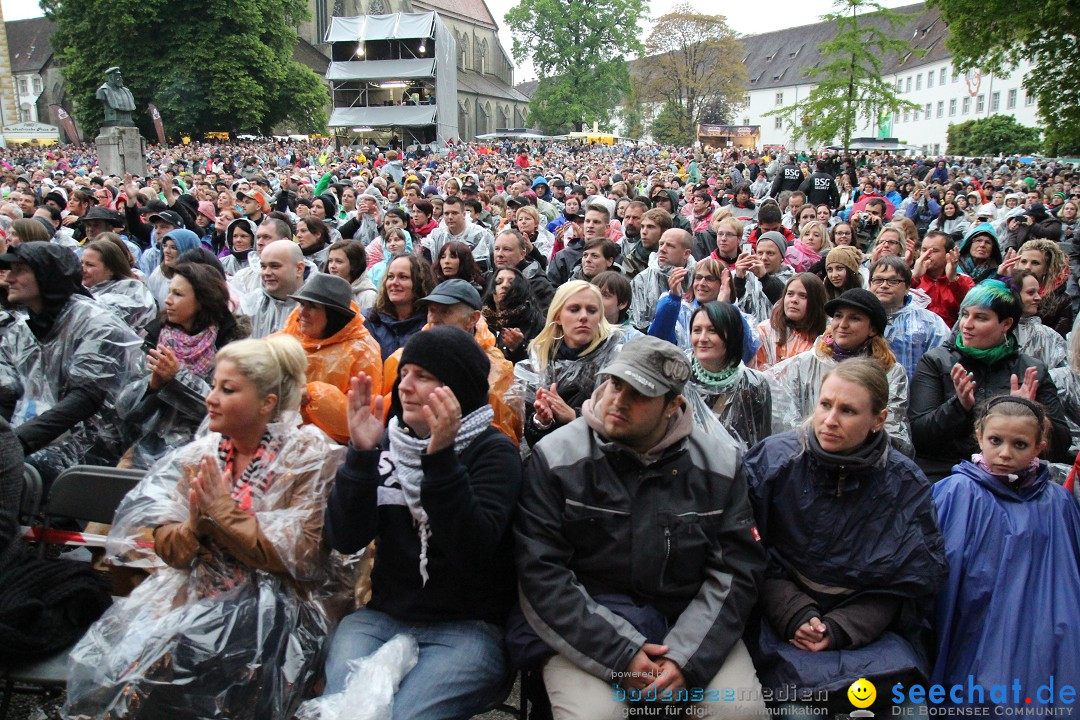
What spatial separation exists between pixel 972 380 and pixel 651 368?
2.29m

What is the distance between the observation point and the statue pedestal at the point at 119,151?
19.7 meters

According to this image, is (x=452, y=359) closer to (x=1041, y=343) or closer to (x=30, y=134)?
(x=1041, y=343)

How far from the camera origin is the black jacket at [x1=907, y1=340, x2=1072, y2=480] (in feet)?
13.5

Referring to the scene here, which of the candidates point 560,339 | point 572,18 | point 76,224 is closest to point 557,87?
point 572,18

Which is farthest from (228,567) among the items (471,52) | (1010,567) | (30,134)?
(471,52)

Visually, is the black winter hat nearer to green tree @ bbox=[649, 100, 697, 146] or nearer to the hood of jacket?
the hood of jacket

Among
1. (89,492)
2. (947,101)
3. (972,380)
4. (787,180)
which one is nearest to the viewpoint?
(89,492)

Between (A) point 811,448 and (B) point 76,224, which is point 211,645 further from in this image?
(B) point 76,224

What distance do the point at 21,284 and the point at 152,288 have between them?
10.6ft

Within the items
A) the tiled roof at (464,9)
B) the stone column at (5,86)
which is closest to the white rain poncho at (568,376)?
the stone column at (5,86)

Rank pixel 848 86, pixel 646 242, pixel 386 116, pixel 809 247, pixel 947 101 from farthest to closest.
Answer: pixel 947 101 → pixel 386 116 → pixel 848 86 → pixel 809 247 → pixel 646 242

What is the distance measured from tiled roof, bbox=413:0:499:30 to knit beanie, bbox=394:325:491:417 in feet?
273

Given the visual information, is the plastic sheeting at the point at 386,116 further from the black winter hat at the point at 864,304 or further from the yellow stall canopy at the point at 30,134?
the black winter hat at the point at 864,304

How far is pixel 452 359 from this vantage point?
2828mm
